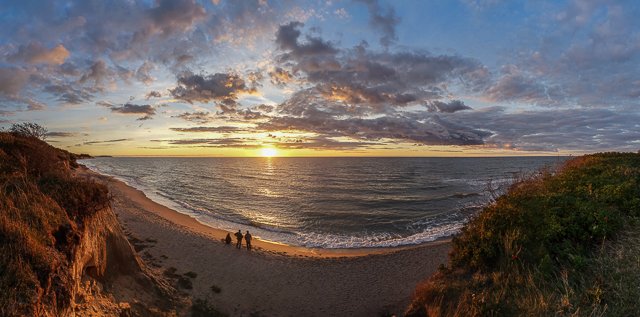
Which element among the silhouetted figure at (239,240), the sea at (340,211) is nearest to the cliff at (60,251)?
the silhouetted figure at (239,240)

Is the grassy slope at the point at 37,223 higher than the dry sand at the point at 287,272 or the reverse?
higher

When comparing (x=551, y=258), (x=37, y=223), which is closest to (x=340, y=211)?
(x=551, y=258)

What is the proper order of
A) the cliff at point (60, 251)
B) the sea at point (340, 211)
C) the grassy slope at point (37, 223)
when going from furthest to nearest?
the sea at point (340, 211) → the cliff at point (60, 251) → the grassy slope at point (37, 223)

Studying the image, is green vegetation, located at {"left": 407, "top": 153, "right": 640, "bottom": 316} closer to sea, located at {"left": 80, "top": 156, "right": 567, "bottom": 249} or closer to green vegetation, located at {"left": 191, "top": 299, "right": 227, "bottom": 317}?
green vegetation, located at {"left": 191, "top": 299, "right": 227, "bottom": 317}

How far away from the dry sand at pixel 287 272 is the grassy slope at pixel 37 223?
660 cm

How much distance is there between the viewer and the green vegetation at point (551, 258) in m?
5.91

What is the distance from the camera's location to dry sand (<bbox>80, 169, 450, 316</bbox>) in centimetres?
1456

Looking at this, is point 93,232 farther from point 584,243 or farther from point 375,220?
point 375,220

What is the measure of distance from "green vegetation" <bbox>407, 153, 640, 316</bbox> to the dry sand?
507 centimetres

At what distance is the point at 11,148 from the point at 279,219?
26.1 metres

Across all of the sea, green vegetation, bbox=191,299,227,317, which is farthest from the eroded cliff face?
the sea

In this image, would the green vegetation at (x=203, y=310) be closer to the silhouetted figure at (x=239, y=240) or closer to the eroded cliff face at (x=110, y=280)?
the eroded cliff face at (x=110, y=280)

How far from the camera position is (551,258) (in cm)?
796

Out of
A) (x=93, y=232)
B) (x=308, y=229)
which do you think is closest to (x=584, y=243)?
(x=93, y=232)
